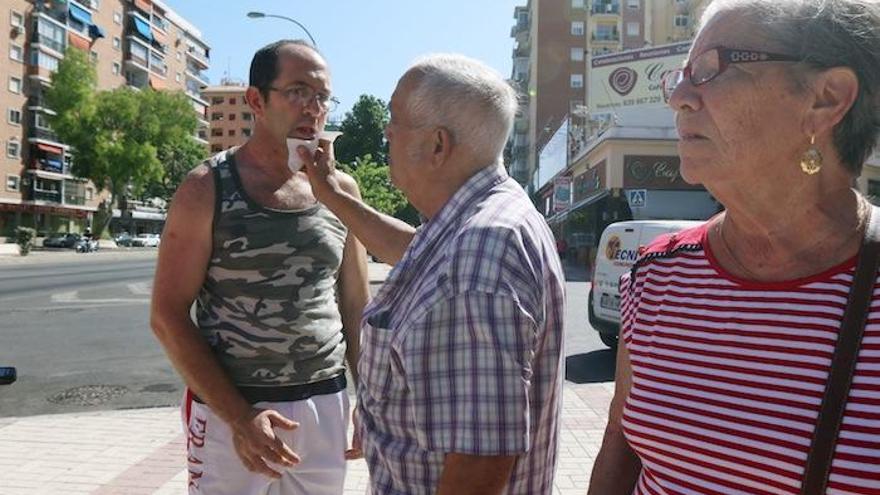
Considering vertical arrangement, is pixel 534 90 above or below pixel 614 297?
above

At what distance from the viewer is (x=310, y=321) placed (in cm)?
253

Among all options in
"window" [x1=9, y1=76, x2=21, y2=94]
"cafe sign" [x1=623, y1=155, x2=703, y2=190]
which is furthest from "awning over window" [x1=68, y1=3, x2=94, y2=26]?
"cafe sign" [x1=623, y1=155, x2=703, y2=190]

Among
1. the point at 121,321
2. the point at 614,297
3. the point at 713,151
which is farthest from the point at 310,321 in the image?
the point at 121,321

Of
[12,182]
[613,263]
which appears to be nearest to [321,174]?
[613,263]

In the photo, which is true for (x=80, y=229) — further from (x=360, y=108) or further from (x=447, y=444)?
(x=447, y=444)

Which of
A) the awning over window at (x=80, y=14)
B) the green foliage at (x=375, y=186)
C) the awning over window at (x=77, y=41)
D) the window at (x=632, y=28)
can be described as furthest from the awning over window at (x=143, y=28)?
the green foliage at (x=375, y=186)

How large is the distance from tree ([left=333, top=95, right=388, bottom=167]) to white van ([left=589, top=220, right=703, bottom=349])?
4853 centimetres

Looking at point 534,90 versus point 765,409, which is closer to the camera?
point 765,409

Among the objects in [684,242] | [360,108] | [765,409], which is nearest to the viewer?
[765,409]

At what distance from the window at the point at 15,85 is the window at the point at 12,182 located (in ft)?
20.8

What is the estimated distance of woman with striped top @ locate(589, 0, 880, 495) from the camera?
1.38 m

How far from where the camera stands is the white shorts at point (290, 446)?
2391 mm

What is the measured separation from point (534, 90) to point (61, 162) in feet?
133

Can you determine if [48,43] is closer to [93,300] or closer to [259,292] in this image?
[93,300]
